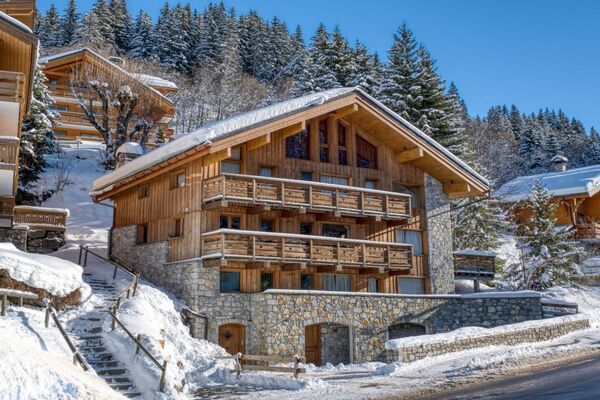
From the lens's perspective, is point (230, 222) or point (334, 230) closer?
point (230, 222)

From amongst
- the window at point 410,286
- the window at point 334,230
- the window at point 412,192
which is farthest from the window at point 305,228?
the window at point 412,192

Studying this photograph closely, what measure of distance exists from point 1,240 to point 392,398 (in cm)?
1835

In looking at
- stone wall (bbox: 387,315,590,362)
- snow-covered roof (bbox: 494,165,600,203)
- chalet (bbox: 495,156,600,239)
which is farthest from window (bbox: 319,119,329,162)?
chalet (bbox: 495,156,600,239)

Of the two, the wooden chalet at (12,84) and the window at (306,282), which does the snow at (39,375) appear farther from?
the window at (306,282)

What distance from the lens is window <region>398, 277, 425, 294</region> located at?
2916cm

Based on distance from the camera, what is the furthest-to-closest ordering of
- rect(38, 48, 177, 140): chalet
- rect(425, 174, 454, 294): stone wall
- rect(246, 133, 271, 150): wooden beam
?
1. rect(38, 48, 177, 140): chalet
2. rect(425, 174, 454, 294): stone wall
3. rect(246, 133, 271, 150): wooden beam

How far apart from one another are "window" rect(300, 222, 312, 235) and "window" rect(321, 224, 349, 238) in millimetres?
650

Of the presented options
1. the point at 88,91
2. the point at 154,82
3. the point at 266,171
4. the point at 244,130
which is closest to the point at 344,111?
the point at 266,171

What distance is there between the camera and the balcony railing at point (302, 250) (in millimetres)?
23108

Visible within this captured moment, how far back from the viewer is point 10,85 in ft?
71.9

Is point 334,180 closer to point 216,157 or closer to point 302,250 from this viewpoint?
point 302,250

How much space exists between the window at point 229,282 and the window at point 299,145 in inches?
246

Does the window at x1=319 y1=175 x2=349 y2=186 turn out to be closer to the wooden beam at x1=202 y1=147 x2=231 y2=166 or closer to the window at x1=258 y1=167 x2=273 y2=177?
the window at x1=258 y1=167 x2=273 y2=177

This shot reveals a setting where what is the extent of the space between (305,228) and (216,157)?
5.48 meters
